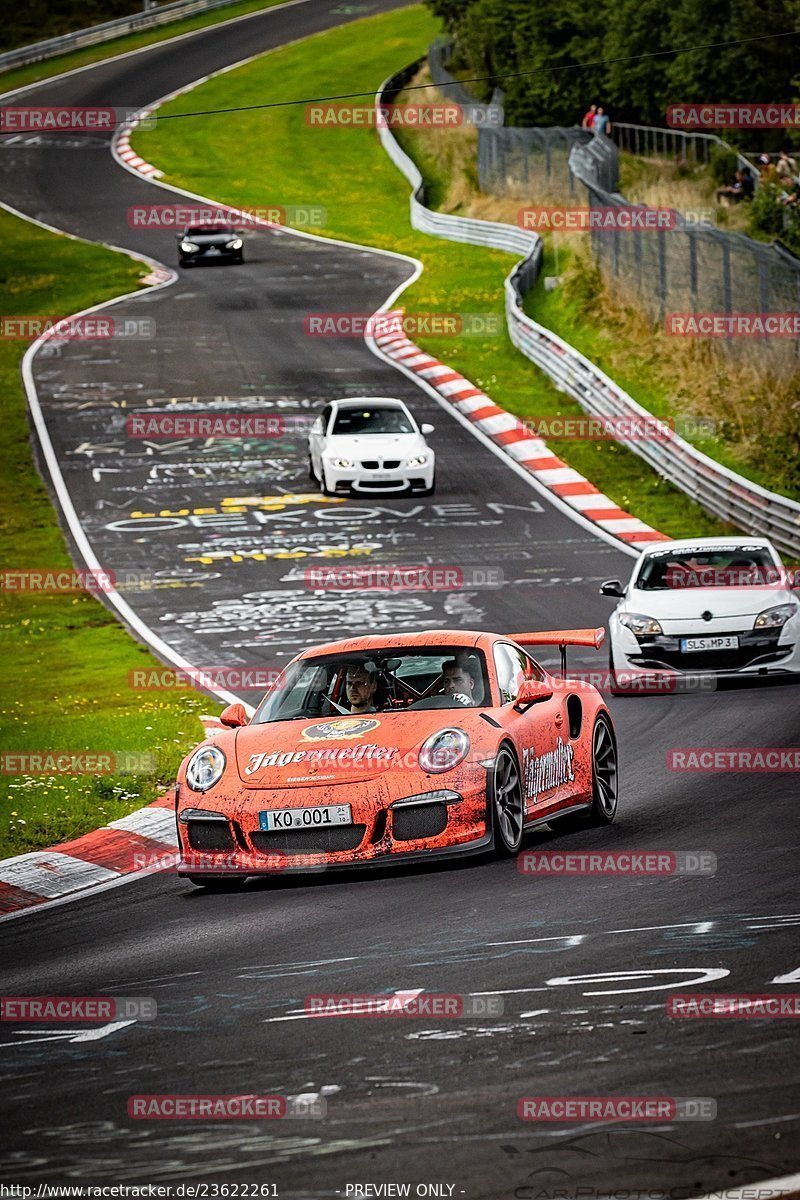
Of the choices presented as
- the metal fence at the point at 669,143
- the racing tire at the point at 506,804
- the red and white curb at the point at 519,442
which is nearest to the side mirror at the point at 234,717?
the racing tire at the point at 506,804

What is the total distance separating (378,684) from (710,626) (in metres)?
6.76

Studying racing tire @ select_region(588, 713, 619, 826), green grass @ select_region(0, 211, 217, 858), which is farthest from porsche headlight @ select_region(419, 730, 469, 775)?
green grass @ select_region(0, 211, 217, 858)

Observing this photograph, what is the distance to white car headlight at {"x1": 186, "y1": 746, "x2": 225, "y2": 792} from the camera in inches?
429

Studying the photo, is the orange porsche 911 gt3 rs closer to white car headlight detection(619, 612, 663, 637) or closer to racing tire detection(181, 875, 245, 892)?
racing tire detection(181, 875, 245, 892)

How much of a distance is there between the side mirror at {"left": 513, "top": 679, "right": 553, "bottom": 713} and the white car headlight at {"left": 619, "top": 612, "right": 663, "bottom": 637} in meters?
6.68

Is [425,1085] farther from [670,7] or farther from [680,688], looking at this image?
[670,7]

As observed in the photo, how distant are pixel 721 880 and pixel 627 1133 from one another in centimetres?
411

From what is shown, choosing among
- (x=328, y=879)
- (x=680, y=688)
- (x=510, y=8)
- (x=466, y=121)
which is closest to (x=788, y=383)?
(x=680, y=688)

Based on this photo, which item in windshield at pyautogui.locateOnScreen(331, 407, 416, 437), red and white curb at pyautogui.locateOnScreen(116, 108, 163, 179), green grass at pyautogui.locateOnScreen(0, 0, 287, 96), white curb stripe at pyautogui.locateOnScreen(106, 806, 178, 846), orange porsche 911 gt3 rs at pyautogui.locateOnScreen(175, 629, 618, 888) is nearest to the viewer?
orange porsche 911 gt3 rs at pyautogui.locateOnScreen(175, 629, 618, 888)

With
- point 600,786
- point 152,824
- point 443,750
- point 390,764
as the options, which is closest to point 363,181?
point 152,824

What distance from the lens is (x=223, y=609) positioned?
938 inches

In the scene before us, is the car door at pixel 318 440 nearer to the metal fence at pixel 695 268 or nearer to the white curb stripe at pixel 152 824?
the metal fence at pixel 695 268

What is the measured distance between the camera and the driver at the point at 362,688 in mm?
11695

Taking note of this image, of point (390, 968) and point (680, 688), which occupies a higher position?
point (390, 968)
